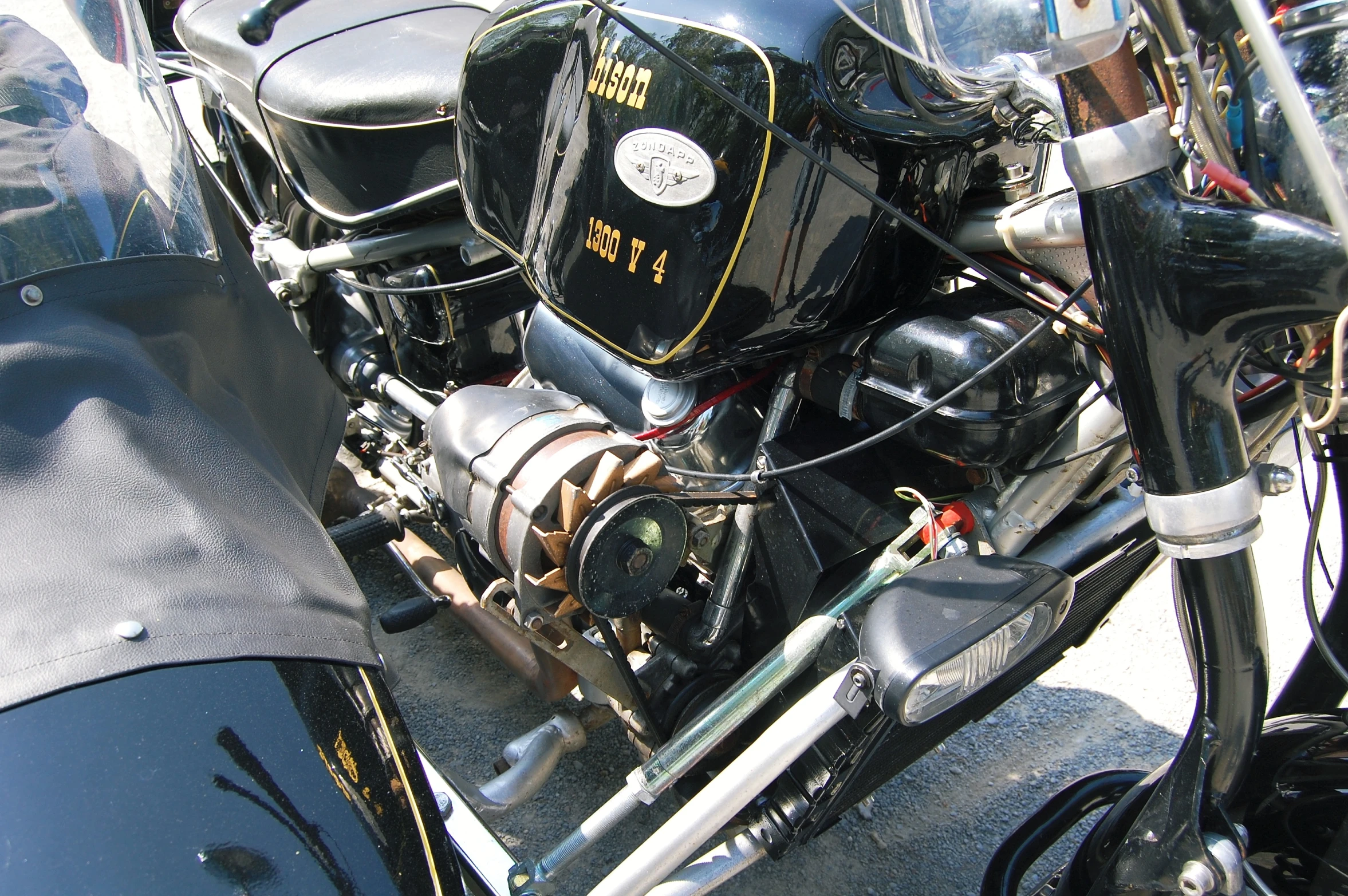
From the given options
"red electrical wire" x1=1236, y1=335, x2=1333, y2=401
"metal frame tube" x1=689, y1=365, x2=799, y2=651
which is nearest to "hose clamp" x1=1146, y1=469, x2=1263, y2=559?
"red electrical wire" x1=1236, y1=335, x2=1333, y2=401

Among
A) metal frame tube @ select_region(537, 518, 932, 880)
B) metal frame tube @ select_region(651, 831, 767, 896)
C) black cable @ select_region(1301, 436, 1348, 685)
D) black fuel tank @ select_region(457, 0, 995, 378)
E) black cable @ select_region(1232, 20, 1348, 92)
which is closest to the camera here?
black cable @ select_region(1232, 20, 1348, 92)

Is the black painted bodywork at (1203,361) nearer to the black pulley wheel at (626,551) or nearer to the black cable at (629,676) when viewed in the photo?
the black pulley wheel at (626,551)

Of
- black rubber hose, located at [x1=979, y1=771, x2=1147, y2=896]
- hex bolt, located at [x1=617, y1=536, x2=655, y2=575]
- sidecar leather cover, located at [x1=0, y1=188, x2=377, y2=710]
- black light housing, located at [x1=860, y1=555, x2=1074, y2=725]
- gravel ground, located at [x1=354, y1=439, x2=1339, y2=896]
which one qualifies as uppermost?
sidecar leather cover, located at [x1=0, y1=188, x2=377, y2=710]

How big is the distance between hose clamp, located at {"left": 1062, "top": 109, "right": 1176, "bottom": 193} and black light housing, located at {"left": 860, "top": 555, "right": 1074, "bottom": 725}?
0.50 m

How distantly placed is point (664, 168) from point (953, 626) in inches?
26.5

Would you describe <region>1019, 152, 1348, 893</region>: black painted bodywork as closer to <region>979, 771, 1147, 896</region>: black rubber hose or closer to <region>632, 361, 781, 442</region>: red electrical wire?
<region>979, 771, 1147, 896</region>: black rubber hose

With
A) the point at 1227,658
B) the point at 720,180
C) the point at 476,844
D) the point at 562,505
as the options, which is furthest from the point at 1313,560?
the point at 476,844

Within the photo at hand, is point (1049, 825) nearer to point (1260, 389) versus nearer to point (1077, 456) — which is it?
point (1077, 456)

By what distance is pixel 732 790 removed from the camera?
130 centimetres

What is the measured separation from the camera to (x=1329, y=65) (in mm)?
864

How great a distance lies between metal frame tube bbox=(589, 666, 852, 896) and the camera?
4.10ft

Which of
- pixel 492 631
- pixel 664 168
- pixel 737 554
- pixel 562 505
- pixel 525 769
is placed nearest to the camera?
pixel 664 168

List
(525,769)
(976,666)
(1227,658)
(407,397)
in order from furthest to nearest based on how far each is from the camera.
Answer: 1. (407,397)
2. (525,769)
3. (976,666)
4. (1227,658)

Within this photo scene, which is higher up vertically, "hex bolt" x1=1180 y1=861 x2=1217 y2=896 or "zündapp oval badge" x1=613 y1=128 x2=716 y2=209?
"zündapp oval badge" x1=613 y1=128 x2=716 y2=209
